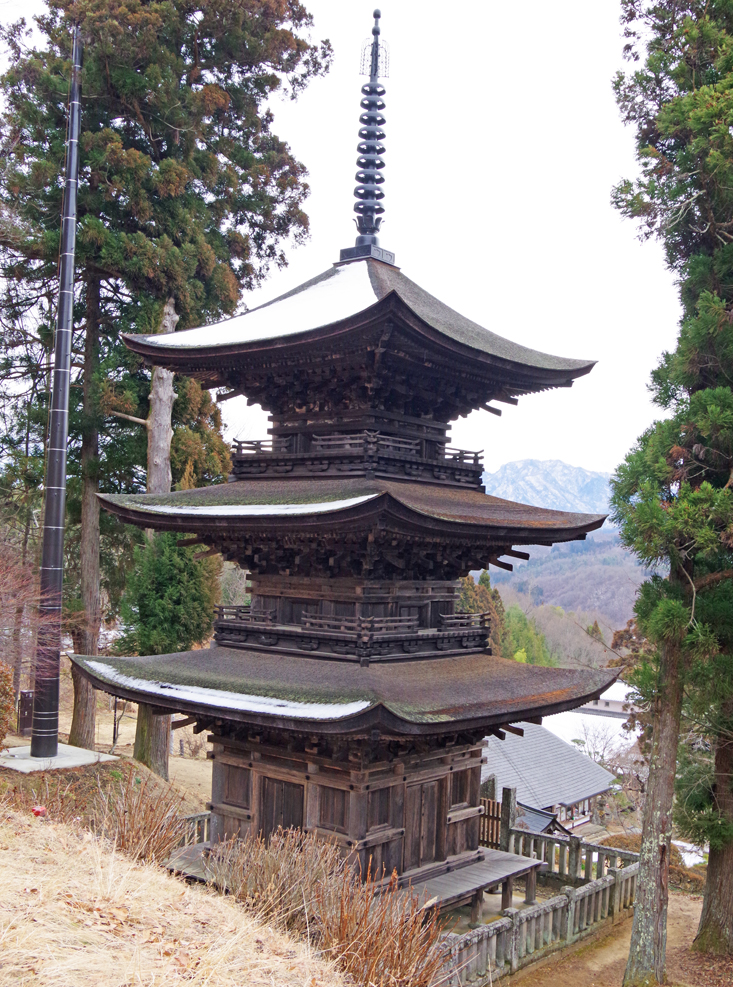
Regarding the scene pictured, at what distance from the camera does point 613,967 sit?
1298 centimetres

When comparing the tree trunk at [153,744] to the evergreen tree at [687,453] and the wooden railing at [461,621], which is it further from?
the evergreen tree at [687,453]

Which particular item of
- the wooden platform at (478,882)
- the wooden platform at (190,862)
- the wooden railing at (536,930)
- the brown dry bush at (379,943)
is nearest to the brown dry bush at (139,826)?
the wooden platform at (190,862)

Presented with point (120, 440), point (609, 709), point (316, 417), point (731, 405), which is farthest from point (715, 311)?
Answer: point (609, 709)

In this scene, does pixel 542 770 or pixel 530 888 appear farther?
pixel 542 770

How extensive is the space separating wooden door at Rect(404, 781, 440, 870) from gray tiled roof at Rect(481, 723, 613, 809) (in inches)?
557

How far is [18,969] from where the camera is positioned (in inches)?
256

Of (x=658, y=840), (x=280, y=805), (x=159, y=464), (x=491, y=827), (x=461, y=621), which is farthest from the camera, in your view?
(x=159, y=464)

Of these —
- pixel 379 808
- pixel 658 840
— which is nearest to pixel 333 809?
pixel 379 808

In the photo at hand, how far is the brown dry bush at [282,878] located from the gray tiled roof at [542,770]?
57.1 ft

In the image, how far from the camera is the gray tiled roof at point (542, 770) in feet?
91.2

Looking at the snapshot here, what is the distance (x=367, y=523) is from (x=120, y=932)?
520 centimetres

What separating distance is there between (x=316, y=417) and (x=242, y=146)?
16696 millimetres

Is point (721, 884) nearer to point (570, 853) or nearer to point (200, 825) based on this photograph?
point (570, 853)

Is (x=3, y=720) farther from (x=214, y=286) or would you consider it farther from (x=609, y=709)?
(x=609, y=709)
